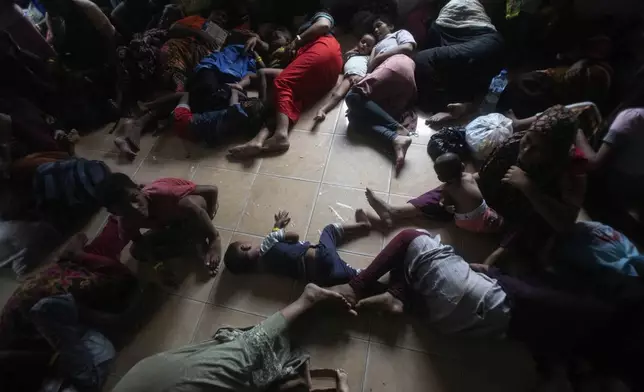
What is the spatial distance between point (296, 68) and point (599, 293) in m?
1.96

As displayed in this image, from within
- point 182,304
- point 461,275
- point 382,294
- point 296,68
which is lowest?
point 182,304

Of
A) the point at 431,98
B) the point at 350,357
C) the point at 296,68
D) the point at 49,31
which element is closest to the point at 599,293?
the point at 350,357

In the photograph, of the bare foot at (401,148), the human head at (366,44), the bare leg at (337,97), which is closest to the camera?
the bare foot at (401,148)

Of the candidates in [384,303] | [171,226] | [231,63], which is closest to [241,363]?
[384,303]

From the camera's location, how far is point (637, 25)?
209cm

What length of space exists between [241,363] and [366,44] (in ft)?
7.22

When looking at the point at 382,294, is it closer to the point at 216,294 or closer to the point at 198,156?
the point at 216,294

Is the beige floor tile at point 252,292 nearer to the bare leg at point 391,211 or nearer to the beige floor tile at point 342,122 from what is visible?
the bare leg at point 391,211

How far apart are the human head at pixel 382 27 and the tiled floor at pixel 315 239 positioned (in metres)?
0.65

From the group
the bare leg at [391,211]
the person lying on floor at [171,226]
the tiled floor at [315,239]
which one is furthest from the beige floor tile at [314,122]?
the person lying on floor at [171,226]

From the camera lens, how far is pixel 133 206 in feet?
5.71

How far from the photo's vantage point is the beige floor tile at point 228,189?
2.13 m

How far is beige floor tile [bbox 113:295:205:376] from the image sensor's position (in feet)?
5.63

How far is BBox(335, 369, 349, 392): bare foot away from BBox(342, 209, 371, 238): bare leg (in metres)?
0.65
